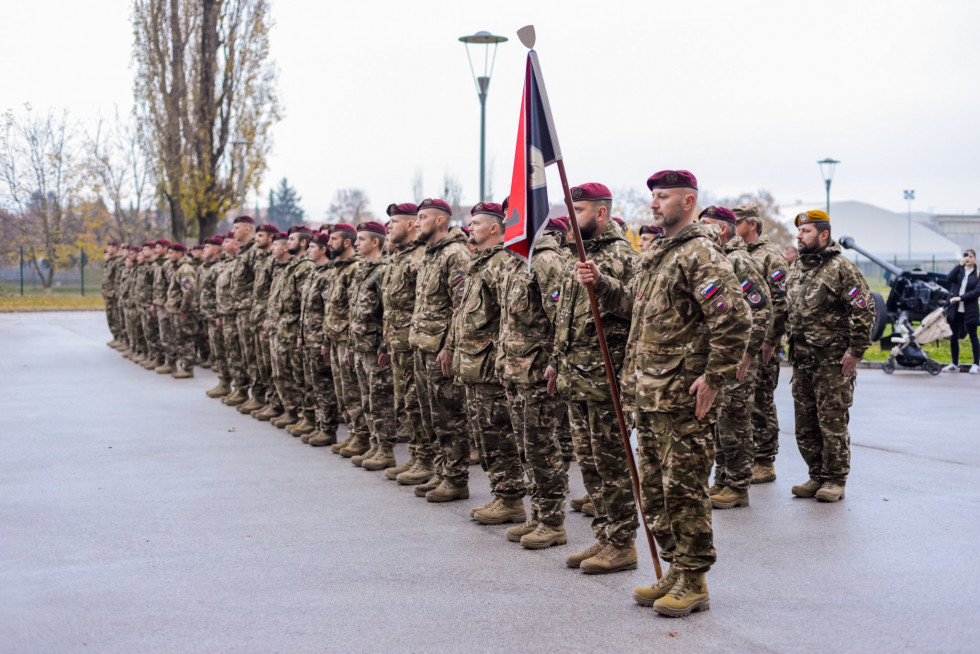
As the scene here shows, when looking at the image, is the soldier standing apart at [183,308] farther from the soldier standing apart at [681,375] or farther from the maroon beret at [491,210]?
the soldier standing apart at [681,375]

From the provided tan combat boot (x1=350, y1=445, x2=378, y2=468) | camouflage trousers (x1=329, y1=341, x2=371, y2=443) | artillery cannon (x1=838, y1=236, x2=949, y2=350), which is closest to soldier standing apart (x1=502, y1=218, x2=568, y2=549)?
tan combat boot (x1=350, y1=445, x2=378, y2=468)

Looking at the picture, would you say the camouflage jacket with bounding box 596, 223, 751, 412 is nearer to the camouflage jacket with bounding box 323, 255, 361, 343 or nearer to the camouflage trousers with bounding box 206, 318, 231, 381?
the camouflage jacket with bounding box 323, 255, 361, 343

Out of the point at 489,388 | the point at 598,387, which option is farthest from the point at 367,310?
the point at 598,387

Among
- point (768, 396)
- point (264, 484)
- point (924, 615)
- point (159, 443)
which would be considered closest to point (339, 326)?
point (264, 484)

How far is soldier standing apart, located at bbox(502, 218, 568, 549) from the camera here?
256 inches

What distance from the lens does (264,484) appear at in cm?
858

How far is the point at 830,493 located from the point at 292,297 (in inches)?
240

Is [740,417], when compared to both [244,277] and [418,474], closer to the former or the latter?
[418,474]

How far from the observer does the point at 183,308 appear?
16.7 metres

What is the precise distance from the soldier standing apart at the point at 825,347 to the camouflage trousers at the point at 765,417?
395mm

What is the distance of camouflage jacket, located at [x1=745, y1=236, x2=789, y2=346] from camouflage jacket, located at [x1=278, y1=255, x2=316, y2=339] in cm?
493

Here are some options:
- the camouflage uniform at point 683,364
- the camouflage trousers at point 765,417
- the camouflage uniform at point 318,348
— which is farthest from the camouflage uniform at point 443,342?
the camouflage uniform at point 683,364

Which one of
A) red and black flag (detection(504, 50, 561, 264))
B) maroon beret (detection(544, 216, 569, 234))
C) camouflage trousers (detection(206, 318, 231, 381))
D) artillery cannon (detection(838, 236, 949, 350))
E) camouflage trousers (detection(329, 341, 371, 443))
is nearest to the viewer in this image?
red and black flag (detection(504, 50, 561, 264))

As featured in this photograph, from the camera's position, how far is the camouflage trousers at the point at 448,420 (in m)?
7.95
